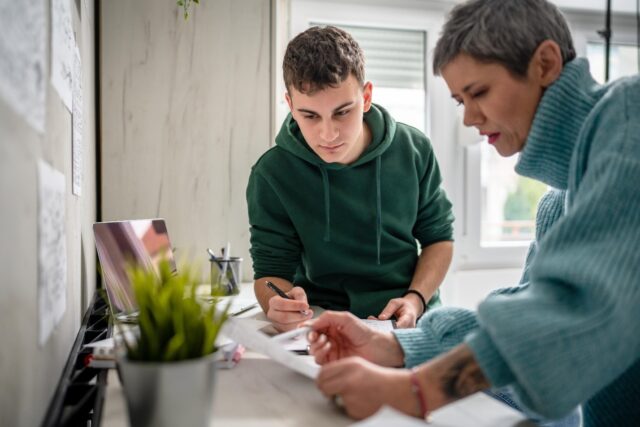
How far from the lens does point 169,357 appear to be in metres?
0.56

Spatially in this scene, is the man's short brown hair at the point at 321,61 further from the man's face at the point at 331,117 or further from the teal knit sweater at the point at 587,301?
the teal knit sweater at the point at 587,301

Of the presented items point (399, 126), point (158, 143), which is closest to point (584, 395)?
point (399, 126)

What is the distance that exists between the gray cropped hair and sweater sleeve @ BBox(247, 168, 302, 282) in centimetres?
81

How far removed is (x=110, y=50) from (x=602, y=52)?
268 cm

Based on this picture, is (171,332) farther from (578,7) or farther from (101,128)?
(578,7)

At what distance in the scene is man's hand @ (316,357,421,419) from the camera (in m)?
0.71

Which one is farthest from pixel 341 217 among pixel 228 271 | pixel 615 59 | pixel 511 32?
pixel 615 59

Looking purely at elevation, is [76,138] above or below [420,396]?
above

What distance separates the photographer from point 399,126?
66.2 inches

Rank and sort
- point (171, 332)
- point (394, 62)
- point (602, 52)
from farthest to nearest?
point (602, 52)
point (394, 62)
point (171, 332)

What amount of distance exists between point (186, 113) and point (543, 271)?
1.72 m

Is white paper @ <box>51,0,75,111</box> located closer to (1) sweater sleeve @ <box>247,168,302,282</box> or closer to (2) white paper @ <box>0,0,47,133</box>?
(2) white paper @ <box>0,0,47,133</box>

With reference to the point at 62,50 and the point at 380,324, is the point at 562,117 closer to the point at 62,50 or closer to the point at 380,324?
the point at 380,324

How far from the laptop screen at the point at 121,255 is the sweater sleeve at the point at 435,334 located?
484 mm
